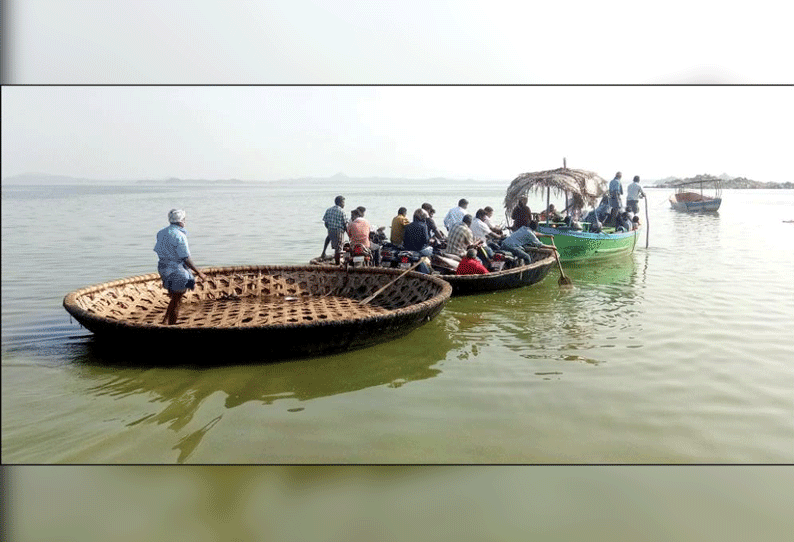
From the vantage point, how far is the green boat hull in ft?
32.1

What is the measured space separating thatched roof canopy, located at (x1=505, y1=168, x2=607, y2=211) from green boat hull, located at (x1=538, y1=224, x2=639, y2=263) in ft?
2.37

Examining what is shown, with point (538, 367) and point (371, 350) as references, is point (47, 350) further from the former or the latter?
point (538, 367)

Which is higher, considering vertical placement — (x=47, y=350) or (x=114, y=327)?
(x=114, y=327)

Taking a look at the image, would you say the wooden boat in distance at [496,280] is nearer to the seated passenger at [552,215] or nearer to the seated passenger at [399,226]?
the seated passenger at [399,226]

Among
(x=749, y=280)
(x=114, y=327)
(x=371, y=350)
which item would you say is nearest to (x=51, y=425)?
(x=114, y=327)

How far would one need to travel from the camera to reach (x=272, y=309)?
5.90 metres

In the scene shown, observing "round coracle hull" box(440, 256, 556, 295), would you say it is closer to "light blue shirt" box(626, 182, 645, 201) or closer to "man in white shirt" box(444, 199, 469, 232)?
"man in white shirt" box(444, 199, 469, 232)

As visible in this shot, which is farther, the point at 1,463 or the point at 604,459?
the point at 604,459

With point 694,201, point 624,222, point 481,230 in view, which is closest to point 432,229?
point 481,230

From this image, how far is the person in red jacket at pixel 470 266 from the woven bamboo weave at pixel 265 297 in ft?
2.93

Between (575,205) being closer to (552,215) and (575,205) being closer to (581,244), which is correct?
(552,215)

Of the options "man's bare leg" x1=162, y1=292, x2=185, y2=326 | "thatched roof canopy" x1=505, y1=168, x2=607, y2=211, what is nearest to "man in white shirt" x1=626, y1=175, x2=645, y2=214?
"thatched roof canopy" x1=505, y1=168, x2=607, y2=211

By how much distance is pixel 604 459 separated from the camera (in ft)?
10.8

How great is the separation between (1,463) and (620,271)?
8.37 m
